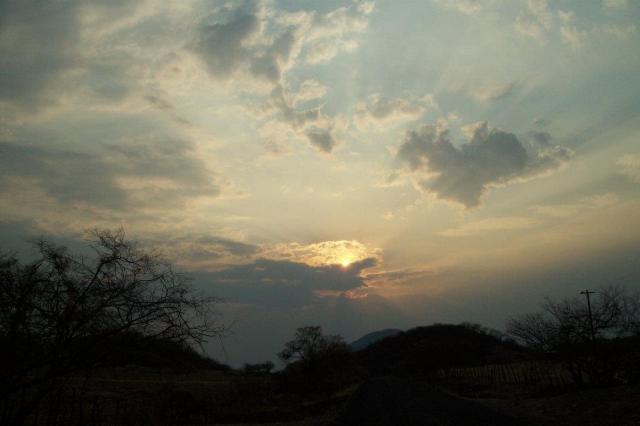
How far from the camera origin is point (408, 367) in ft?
373

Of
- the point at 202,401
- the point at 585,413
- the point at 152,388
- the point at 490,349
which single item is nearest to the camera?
the point at 585,413

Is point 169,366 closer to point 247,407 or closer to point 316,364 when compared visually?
point 247,407

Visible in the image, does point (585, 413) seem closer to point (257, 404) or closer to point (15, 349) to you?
point (15, 349)

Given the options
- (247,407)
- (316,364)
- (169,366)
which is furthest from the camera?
(316,364)

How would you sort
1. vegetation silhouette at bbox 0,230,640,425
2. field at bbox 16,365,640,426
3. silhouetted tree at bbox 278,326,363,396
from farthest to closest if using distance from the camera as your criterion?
silhouetted tree at bbox 278,326,363,396
field at bbox 16,365,640,426
vegetation silhouette at bbox 0,230,640,425

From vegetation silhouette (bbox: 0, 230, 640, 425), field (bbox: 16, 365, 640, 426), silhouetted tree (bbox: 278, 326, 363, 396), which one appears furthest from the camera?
silhouetted tree (bbox: 278, 326, 363, 396)

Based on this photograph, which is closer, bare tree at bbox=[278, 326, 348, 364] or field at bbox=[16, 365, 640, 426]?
field at bbox=[16, 365, 640, 426]

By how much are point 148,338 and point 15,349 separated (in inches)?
111

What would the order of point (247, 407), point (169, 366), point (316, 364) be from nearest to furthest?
1. point (169, 366)
2. point (247, 407)
3. point (316, 364)

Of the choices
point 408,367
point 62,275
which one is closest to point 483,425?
point 62,275

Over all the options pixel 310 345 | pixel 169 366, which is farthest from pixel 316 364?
pixel 169 366

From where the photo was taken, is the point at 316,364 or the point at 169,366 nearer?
the point at 169,366

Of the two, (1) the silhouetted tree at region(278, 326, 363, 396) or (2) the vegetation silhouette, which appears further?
(1) the silhouetted tree at region(278, 326, 363, 396)

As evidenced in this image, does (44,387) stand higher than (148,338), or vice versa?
(148,338)
